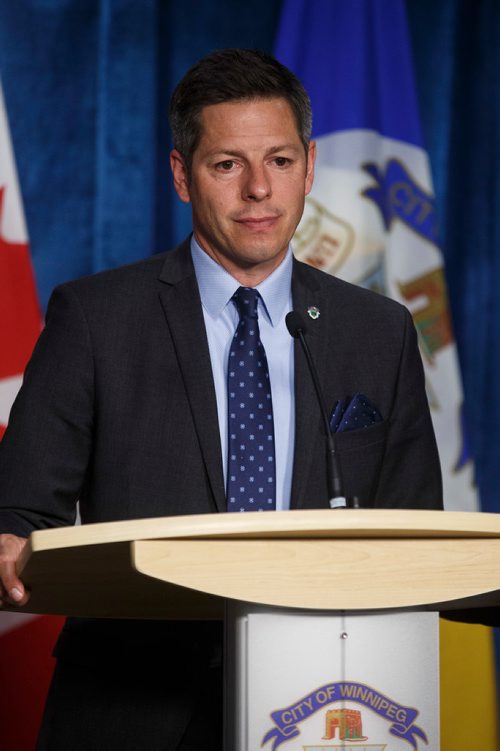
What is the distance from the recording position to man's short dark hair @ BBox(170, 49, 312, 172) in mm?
1933

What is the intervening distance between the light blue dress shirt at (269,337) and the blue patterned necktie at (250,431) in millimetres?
36

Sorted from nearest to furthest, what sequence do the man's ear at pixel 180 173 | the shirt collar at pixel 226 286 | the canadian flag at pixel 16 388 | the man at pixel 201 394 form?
the man at pixel 201 394 → the shirt collar at pixel 226 286 → the man's ear at pixel 180 173 → the canadian flag at pixel 16 388

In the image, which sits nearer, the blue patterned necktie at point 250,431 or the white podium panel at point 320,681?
the white podium panel at point 320,681

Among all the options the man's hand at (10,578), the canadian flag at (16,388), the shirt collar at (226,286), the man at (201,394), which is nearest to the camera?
the man's hand at (10,578)

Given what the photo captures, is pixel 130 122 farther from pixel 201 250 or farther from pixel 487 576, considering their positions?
pixel 487 576

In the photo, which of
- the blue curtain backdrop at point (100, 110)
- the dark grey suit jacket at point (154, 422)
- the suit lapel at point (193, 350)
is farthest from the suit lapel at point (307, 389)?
the blue curtain backdrop at point (100, 110)

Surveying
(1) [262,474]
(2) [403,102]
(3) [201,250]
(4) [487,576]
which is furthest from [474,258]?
(4) [487,576]

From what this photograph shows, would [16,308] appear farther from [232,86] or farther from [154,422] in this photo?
[154,422]

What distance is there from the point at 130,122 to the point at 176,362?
5.15 feet

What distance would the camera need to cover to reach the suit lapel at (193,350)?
1663 mm

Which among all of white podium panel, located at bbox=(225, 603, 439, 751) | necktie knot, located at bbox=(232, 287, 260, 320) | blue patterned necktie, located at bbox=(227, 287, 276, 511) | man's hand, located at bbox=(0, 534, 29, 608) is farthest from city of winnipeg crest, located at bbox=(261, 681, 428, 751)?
necktie knot, located at bbox=(232, 287, 260, 320)

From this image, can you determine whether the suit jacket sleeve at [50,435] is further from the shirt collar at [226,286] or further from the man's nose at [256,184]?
the man's nose at [256,184]

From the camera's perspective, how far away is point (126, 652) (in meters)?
1.65

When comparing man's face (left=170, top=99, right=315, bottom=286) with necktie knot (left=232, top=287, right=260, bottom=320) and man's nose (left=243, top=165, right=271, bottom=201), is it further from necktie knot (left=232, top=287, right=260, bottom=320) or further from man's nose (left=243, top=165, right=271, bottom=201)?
necktie knot (left=232, top=287, right=260, bottom=320)
